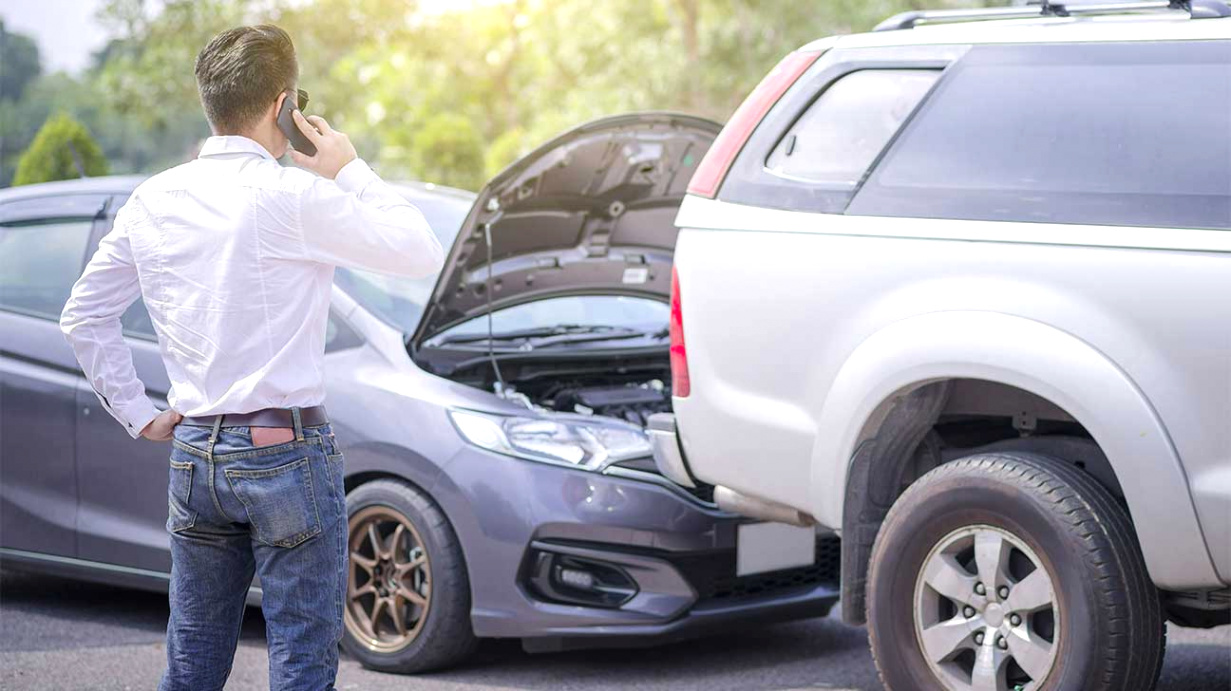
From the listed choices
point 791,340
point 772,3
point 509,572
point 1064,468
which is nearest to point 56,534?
point 509,572

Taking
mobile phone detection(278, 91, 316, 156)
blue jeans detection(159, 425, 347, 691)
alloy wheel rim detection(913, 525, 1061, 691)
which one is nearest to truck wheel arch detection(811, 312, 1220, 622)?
alloy wheel rim detection(913, 525, 1061, 691)

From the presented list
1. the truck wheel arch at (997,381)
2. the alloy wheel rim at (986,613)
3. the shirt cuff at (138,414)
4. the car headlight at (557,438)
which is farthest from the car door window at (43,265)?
the alloy wheel rim at (986,613)

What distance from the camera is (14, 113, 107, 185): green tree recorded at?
493 inches

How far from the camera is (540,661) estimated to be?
17.6 feet

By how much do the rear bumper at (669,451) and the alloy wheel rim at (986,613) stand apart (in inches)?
37.1

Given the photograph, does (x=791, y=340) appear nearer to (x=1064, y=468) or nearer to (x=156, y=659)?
(x=1064, y=468)

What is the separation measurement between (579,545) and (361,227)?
2001 mm

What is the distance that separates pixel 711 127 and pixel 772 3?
17.9 m

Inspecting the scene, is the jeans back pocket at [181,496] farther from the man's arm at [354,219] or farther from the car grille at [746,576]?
the car grille at [746,576]

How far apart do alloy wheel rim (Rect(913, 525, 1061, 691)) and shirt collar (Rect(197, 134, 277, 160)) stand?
1975mm

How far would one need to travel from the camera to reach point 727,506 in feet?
15.1

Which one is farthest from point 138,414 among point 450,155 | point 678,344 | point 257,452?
point 450,155

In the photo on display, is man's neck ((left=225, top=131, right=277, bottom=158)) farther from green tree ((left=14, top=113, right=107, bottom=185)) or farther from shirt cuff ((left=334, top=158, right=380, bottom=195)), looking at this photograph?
green tree ((left=14, top=113, right=107, bottom=185))

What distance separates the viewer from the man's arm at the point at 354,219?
10.2 ft
